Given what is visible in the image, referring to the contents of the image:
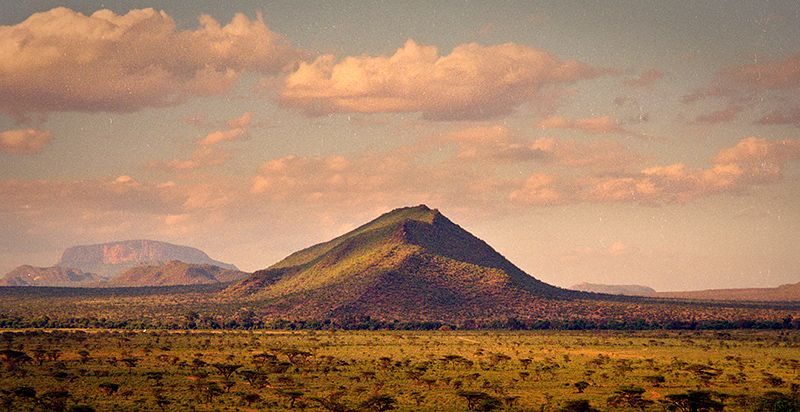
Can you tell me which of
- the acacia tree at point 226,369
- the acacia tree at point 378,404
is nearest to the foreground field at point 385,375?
the acacia tree at point 378,404

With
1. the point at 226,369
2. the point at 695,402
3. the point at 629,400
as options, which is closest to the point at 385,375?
the point at 226,369

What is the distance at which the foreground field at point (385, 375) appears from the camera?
7344cm

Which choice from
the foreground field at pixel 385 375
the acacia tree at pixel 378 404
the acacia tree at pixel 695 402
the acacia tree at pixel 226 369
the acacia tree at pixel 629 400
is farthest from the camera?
the acacia tree at pixel 226 369

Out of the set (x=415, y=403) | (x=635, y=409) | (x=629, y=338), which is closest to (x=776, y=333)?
(x=629, y=338)

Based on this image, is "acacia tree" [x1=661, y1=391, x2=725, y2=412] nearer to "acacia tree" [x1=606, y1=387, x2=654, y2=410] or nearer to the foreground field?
the foreground field

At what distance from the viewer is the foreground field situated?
241 feet

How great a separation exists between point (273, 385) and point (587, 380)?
37.6 metres

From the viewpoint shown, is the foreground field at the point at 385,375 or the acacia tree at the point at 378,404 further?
the foreground field at the point at 385,375

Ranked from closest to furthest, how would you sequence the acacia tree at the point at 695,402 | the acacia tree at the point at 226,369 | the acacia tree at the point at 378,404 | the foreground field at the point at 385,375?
the acacia tree at the point at 378,404
the acacia tree at the point at 695,402
the foreground field at the point at 385,375
the acacia tree at the point at 226,369

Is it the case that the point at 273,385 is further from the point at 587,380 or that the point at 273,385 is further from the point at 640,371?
the point at 640,371

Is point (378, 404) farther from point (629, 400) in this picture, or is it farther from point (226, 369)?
point (226, 369)

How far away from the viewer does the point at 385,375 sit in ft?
310

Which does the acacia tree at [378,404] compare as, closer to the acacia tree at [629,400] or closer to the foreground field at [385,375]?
the foreground field at [385,375]

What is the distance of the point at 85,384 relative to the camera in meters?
82.4
